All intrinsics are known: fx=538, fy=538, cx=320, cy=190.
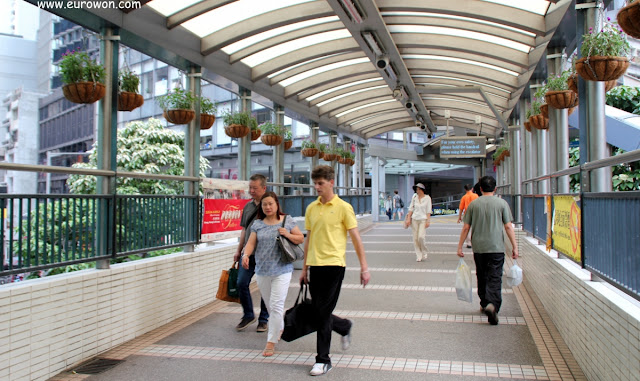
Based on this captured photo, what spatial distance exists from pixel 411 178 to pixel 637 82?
77.4 feet

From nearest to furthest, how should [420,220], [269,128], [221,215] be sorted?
1. [221,215]
2. [420,220]
3. [269,128]

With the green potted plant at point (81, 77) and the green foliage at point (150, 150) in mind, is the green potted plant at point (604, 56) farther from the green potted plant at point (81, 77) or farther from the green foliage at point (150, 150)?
the green foliage at point (150, 150)

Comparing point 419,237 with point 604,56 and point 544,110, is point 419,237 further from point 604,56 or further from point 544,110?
point 604,56

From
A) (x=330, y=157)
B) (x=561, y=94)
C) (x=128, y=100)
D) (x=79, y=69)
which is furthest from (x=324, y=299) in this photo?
(x=330, y=157)

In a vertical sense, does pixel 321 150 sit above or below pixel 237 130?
above

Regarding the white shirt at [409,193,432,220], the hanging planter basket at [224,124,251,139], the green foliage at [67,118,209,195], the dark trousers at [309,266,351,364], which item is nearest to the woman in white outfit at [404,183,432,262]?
the white shirt at [409,193,432,220]

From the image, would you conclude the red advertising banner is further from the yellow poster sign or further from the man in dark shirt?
the yellow poster sign

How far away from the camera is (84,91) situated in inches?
219

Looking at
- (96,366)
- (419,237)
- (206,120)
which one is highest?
(206,120)

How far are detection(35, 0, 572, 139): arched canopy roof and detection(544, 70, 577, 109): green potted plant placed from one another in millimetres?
838

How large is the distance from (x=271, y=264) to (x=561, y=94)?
4.69m

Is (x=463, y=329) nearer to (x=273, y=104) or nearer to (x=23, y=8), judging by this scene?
(x=273, y=104)

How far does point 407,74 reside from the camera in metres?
11.3

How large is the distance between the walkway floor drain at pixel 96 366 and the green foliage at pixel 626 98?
1439 cm
